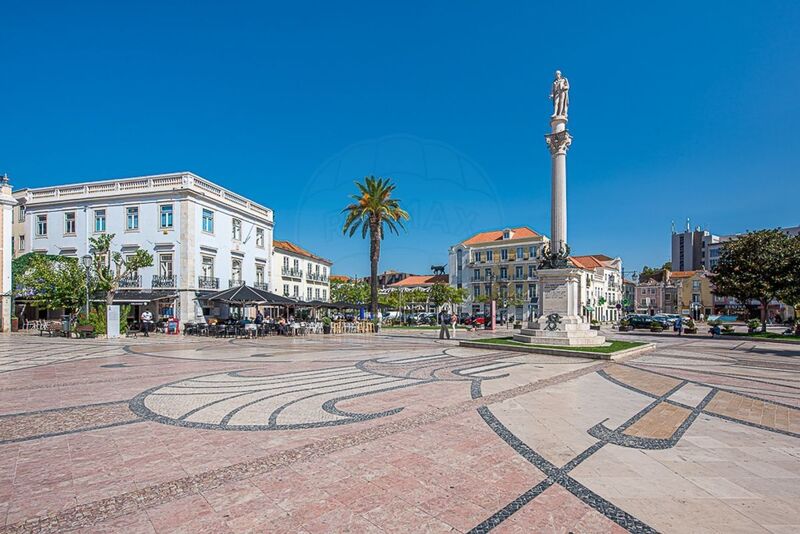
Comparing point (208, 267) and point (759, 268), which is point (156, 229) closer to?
point (208, 267)

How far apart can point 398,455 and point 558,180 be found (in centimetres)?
1893

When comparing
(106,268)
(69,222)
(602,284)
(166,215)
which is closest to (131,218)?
(166,215)

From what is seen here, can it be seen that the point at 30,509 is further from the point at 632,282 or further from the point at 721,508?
the point at 632,282

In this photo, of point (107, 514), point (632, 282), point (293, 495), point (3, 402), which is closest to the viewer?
point (107, 514)

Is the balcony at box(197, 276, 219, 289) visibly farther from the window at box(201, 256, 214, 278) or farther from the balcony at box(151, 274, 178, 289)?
the balcony at box(151, 274, 178, 289)

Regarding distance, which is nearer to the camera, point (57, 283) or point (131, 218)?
point (57, 283)

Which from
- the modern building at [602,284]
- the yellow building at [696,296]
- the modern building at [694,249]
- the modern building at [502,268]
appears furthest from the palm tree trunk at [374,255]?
the modern building at [694,249]

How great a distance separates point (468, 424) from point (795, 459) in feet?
13.3

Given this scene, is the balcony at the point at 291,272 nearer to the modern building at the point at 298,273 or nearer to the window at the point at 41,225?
the modern building at the point at 298,273

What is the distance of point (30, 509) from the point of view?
4121mm

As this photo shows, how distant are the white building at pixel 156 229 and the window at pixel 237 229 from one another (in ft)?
0.29

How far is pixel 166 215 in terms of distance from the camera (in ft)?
110

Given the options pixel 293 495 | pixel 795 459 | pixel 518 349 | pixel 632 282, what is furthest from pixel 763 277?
pixel 632 282

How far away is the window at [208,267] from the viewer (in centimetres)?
3456
